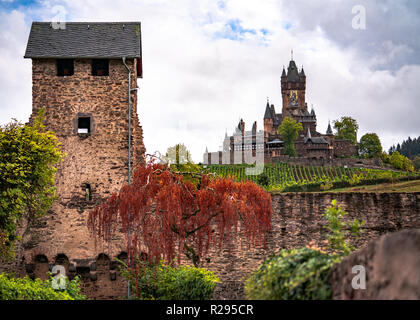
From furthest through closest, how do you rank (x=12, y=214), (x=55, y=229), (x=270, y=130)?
(x=270, y=130) < (x=55, y=229) < (x=12, y=214)

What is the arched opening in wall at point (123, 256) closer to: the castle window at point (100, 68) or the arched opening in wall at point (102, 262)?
the arched opening in wall at point (102, 262)

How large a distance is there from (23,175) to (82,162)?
2451 millimetres

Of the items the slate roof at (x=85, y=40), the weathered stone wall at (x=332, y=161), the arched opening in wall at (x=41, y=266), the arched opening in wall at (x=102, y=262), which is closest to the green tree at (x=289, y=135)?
the weathered stone wall at (x=332, y=161)

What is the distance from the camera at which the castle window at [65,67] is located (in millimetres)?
17359

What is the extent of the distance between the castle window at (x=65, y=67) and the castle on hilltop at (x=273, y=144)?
77343 millimetres

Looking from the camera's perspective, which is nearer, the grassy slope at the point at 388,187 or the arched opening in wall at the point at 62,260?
the arched opening in wall at the point at 62,260

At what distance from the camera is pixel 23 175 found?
14398 mm

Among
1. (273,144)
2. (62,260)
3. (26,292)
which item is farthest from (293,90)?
(26,292)

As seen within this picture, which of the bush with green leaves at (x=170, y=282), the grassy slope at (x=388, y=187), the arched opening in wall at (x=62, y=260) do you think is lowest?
the bush with green leaves at (x=170, y=282)

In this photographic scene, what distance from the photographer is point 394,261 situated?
5.50m

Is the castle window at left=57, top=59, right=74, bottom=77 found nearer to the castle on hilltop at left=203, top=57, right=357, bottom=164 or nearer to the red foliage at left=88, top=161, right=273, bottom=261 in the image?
the red foliage at left=88, top=161, right=273, bottom=261

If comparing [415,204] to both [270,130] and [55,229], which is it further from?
[270,130]

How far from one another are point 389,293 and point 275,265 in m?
2.56
